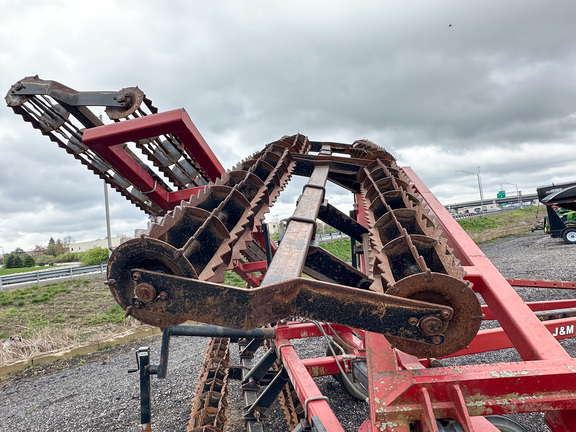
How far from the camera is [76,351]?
26.3 feet

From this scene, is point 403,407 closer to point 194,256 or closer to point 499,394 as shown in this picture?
point 499,394

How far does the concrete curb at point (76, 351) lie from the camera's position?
23.7ft

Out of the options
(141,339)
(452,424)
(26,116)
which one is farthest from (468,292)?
(141,339)

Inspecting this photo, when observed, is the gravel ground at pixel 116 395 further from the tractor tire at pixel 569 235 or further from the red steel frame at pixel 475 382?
the tractor tire at pixel 569 235

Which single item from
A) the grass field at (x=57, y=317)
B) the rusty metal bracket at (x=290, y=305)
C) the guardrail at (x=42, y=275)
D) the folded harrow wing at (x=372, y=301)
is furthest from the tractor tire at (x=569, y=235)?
the guardrail at (x=42, y=275)

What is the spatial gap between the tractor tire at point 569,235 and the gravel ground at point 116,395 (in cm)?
1052

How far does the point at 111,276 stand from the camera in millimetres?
1419

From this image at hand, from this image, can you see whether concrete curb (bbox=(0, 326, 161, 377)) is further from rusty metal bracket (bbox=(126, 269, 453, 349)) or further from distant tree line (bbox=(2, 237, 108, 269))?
distant tree line (bbox=(2, 237, 108, 269))

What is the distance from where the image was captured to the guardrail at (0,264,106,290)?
15680 millimetres

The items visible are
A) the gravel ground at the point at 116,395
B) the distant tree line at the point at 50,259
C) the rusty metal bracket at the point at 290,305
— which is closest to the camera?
the rusty metal bracket at the point at 290,305

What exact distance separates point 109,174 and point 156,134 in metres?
1.52

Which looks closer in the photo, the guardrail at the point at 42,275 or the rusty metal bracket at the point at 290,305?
the rusty metal bracket at the point at 290,305

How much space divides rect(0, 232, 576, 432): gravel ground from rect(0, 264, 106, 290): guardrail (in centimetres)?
1099

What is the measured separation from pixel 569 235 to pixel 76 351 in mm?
20513
